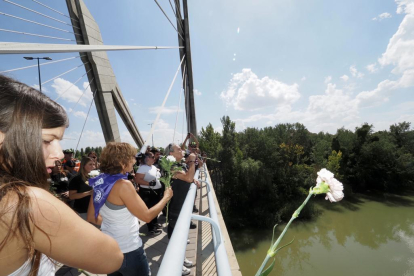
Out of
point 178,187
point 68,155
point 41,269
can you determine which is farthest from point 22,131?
point 68,155

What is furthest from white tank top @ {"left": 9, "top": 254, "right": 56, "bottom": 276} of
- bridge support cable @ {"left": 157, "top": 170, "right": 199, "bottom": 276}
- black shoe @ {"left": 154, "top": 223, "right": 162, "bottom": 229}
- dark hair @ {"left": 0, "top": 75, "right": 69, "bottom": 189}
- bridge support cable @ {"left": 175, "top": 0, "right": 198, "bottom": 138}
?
bridge support cable @ {"left": 175, "top": 0, "right": 198, "bottom": 138}

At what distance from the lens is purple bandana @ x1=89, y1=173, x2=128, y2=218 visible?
1458mm

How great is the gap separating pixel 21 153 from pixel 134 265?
1.39 meters

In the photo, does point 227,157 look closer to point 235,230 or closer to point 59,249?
point 235,230

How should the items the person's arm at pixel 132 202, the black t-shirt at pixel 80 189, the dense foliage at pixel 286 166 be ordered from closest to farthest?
the person's arm at pixel 132 202
the black t-shirt at pixel 80 189
the dense foliage at pixel 286 166

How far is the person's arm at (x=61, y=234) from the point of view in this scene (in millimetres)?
484

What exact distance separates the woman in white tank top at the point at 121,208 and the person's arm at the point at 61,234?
2.92 feet

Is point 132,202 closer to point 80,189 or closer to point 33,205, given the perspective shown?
point 33,205

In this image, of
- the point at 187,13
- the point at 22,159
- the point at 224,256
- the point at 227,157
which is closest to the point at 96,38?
the point at 22,159

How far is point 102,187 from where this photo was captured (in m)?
1.48

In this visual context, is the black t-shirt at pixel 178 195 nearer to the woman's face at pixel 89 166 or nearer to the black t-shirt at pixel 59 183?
the woman's face at pixel 89 166

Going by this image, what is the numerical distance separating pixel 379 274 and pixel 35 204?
86.9ft

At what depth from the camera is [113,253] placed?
2.12 feet

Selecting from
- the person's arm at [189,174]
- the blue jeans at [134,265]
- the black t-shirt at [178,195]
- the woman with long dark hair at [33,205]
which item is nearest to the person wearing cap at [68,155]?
the black t-shirt at [178,195]
